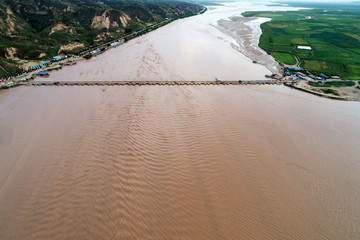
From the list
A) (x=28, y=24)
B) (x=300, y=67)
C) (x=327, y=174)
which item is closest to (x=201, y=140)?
(x=327, y=174)

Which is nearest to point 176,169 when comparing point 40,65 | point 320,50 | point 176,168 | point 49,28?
point 176,168

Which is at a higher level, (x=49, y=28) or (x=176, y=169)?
(x=49, y=28)

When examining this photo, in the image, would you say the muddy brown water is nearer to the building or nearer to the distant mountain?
the building

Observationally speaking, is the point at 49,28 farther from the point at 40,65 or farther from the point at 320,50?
the point at 320,50

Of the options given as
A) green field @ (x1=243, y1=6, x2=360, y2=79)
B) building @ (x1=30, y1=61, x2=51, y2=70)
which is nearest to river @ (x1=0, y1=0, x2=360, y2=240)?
building @ (x1=30, y1=61, x2=51, y2=70)

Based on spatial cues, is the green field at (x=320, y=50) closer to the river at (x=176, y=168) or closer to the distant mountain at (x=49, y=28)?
the river at (x=176, y=168)

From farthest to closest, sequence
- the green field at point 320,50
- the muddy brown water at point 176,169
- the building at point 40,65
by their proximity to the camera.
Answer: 1. the green field at point 320,50
2. the building at point 40,65
3. the muddy brown water at point 176,169

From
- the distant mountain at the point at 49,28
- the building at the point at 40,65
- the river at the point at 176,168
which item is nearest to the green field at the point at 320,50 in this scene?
the river at the point at 176,168
